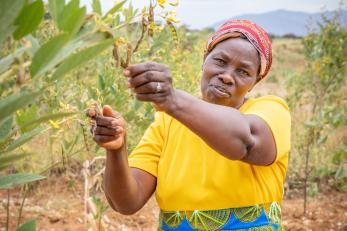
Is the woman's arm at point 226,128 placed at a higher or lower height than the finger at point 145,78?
lower

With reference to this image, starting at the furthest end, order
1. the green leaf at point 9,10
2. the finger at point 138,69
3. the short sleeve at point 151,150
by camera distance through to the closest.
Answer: the short sleeve at point 151,150
the finger at point 138,69
the green leaf at point 9,10

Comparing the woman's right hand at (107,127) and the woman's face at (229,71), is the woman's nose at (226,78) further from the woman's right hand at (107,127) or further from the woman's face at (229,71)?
the woman's right hand at (107,127)

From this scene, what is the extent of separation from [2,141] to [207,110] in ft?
1.38

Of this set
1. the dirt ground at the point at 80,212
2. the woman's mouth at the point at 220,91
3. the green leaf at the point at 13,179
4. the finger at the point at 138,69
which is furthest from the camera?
the dirt ground at the point at 80,212

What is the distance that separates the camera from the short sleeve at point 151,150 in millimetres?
1467

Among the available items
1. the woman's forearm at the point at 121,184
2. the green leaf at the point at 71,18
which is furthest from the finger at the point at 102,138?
the green leaf at the point at 71,18

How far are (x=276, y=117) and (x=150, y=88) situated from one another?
20.9 inches

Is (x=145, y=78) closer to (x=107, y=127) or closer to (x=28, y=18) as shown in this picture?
(x=107, y=127)

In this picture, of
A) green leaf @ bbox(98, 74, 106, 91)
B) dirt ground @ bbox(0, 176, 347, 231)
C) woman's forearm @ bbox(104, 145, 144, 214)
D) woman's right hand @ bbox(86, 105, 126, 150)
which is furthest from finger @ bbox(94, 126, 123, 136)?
dirt ground @ bbox(0, 176, 347, 231)

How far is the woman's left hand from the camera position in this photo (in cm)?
81

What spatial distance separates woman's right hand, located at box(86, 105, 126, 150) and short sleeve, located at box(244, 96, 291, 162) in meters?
0.36

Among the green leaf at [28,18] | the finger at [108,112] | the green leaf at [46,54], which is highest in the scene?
the finger at [108,112]

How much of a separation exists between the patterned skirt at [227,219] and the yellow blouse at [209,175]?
2cm

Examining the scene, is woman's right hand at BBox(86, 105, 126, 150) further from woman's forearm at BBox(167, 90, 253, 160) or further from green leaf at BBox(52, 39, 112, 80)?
green leaf at BBox(52, 39, 112, 80)
